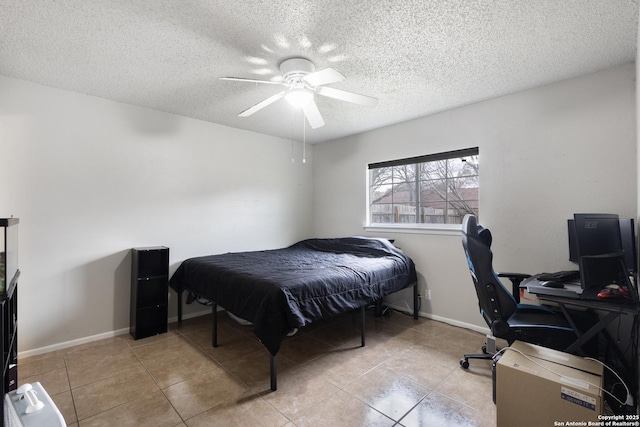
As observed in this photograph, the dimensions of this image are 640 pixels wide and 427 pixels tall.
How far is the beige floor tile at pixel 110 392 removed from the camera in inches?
74.4

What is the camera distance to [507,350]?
1.80m

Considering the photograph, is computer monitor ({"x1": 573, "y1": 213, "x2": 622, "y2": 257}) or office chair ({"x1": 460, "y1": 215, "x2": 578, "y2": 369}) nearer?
computer monitor ({"x1": 573, "y1": 213, "x2": 622, "y2": 257})

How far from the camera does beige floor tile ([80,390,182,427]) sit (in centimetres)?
175

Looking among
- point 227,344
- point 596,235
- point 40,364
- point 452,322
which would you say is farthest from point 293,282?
point 40,364

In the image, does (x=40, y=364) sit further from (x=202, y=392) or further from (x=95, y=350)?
(x=202, y=392)

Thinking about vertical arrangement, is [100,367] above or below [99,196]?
below

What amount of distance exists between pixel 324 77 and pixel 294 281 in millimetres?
1505

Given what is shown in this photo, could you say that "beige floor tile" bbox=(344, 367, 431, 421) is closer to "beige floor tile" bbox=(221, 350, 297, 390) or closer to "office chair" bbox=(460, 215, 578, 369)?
"beige floor tile" bbox=(221, 350, 297, 390)

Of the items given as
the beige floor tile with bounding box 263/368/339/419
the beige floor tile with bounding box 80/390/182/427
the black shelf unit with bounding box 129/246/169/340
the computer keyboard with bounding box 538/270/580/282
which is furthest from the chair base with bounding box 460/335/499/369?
the black shelf unit with bounding box 129/246/169/340

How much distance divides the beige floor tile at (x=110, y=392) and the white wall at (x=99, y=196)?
1.02 meters

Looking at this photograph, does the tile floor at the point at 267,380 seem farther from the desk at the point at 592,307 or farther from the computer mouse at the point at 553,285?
the computer mouse at the point at 553,285

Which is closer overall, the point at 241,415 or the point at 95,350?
the point at 241,415

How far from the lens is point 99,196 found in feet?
9.77

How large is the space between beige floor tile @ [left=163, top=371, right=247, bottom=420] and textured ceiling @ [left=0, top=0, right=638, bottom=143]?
242 cm
